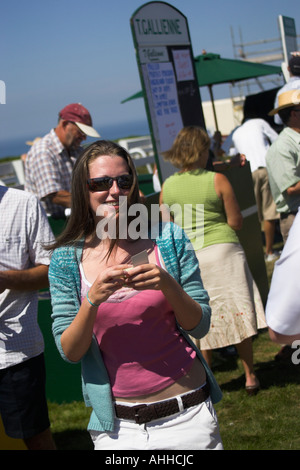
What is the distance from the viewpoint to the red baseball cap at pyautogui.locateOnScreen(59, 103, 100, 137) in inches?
201

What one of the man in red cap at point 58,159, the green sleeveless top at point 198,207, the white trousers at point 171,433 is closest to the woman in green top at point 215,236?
the green sleeveless top at point 198,207

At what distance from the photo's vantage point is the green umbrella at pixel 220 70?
10422mm

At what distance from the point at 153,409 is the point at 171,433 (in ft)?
0.34

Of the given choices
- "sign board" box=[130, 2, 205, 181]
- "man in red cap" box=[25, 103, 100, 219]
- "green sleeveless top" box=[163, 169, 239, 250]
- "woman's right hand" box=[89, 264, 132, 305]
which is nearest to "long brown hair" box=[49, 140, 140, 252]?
"woman's right hand" box=[89, 264, 132, 305]

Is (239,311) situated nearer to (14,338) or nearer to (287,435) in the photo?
(287,435)

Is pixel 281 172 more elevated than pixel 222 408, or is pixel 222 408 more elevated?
pixel 281 172

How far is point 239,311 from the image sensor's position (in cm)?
476

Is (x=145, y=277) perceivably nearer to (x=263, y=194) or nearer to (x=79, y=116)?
(x=79, y=116)

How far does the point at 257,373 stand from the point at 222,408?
0.64 meters

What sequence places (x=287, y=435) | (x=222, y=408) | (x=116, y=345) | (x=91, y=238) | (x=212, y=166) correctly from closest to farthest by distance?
(x=116, y=345) → (x=91, y=238) → (x=287, y=435) → (x=222, y=408) → (x=212, y=166)

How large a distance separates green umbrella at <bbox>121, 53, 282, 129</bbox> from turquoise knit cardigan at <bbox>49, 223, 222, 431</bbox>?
8.38 metres

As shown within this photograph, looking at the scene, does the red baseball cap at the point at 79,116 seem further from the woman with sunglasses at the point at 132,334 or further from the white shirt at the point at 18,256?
the woman with sunglasses at the point at 132,334

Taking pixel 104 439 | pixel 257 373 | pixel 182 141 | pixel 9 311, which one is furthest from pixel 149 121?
pixel 104 439

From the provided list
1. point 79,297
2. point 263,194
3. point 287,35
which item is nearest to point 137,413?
point 79,297
